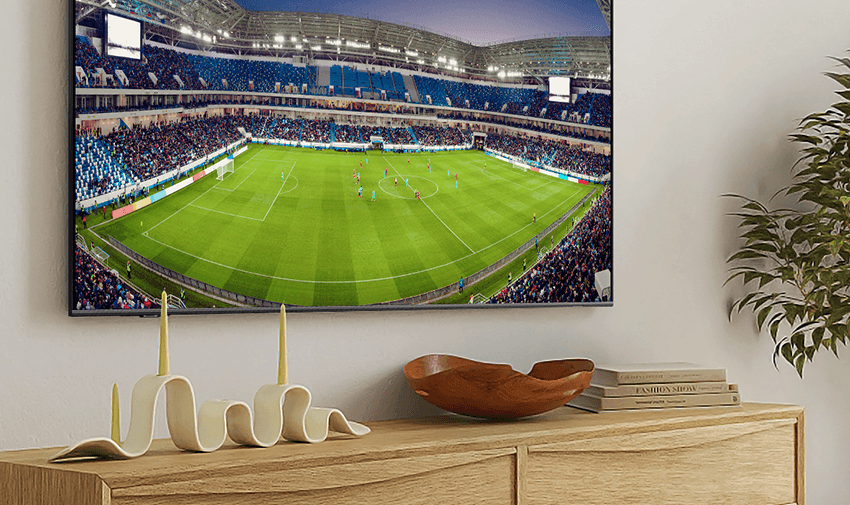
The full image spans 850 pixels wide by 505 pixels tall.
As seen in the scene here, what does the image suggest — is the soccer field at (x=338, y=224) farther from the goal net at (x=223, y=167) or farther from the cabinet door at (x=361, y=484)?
the cabinet door at (x=361, y=484)

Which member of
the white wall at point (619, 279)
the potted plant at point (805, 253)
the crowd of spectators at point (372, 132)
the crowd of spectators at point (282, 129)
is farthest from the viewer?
the potted plant at point (805, 253)

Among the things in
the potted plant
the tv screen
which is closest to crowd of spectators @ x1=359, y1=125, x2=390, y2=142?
the tv screen

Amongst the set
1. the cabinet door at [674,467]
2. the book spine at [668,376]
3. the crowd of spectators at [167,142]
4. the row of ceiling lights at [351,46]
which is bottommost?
the cabinet door at [674,467]

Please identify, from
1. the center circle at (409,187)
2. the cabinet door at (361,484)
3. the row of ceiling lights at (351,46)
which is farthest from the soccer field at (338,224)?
the cabinet door at (361,484)

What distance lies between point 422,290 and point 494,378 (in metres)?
0.35

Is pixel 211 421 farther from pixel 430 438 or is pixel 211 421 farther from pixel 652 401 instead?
pixel 652 401

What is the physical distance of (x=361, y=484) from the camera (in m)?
1.44

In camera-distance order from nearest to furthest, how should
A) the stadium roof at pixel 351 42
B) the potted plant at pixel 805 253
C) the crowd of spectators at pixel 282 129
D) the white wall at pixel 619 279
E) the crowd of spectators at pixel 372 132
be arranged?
the white wall at pixel 619 279
the stadium roof at pixel 351 42
the crowd of spectators at pixel 282 129
the crowd of spectators at pixel 372 132
the potted plant at pixel 805 253

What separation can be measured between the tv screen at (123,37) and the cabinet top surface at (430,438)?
85 centimetres

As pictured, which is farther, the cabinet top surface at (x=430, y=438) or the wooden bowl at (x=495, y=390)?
the wooden bowl at (x=495, y=390)

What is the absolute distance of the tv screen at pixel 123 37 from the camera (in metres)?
1.60

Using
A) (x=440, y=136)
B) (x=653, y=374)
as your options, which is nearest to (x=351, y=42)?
(x=440, y=136)

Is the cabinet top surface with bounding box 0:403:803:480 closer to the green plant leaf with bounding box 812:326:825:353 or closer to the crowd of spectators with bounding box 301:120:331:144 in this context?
the green plant leaf with bounding box 812:326:825:353

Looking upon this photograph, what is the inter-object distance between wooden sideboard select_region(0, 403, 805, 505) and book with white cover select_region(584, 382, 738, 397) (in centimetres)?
6
